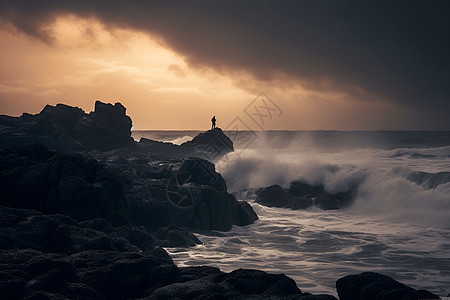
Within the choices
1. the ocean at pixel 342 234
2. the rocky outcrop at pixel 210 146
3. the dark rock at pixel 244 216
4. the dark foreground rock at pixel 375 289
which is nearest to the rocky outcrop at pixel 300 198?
the ocean at pixel 342 234

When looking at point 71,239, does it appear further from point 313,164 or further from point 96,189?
point 313,164

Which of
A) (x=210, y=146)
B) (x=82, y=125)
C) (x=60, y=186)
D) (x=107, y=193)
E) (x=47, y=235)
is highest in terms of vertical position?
(x=82, y=125)

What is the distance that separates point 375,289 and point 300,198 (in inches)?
898

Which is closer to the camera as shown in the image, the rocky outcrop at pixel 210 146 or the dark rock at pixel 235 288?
the dark rock at pixel 235 288

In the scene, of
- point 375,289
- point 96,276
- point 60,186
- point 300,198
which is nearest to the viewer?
point 375,289

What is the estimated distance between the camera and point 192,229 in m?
22.3

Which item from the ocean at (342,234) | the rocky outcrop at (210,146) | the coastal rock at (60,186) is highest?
the rocky outcrop at (210,146)

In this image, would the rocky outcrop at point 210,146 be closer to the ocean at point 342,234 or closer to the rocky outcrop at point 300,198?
the ocean at point 342,234

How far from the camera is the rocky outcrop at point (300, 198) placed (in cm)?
3112

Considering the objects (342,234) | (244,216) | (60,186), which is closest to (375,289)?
(60,186)

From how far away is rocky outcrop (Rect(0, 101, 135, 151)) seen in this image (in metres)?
40.5

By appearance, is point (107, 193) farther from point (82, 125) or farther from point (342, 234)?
point (82, 125)

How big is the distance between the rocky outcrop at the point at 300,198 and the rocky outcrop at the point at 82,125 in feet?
63.1

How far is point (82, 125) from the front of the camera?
4781cm
